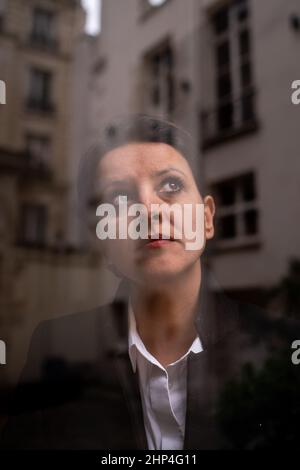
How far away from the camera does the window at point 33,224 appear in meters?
1.30

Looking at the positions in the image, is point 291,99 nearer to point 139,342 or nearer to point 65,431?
point 139,342

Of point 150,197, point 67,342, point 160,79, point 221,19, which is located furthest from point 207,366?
point 221,19

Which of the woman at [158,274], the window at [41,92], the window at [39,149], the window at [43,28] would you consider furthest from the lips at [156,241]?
the window at [43,28]

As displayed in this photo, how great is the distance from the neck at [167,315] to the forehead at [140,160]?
1.03ft

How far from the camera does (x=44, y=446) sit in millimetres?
1251

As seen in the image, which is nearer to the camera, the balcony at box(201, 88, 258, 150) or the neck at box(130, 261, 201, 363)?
the neck at box(130, 261, 201, 363)

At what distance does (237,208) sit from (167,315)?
40 centimetres

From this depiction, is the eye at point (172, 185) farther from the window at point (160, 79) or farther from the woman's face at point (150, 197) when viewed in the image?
the window at point (160, 79)

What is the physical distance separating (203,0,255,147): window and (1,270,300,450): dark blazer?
0.52 m

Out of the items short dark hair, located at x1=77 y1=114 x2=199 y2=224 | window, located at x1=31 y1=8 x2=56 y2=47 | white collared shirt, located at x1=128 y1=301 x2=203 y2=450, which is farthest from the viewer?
window, located at x1=31 y1=8 x2=56 y2=47

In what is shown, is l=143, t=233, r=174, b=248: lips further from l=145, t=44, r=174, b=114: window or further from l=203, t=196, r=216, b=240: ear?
l=145, t=44, r=174, b=114: window

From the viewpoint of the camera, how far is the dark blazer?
124 cm

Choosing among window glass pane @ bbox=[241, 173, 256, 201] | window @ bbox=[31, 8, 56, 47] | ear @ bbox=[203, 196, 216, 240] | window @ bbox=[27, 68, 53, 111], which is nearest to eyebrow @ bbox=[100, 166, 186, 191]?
ear @ bbox=[203, 196, 216, 240]

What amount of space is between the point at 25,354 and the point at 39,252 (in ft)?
1.00
